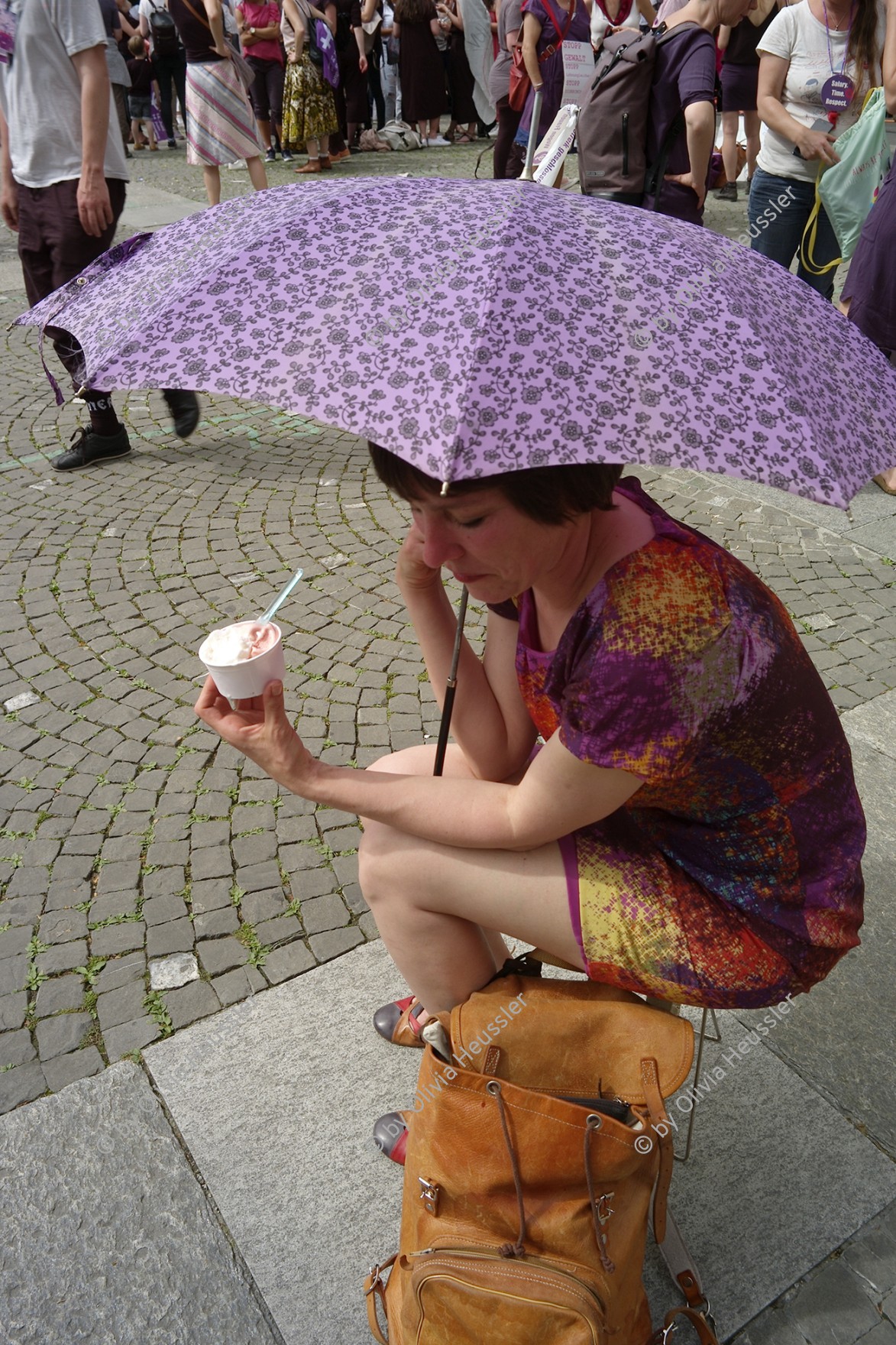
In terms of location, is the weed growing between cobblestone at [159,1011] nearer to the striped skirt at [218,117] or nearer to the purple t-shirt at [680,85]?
the purple t-shirt at [680,85]

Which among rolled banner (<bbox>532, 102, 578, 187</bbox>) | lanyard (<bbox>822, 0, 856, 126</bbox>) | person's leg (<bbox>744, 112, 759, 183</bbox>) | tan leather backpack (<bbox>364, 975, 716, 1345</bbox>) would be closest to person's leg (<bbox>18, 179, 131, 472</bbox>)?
rolled banner (<bbox>532, 102, 578, 187</bbox>)

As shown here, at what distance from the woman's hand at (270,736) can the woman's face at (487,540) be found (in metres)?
0.38

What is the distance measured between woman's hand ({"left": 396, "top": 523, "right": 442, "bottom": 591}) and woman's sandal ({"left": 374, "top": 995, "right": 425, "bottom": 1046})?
2.98 ft

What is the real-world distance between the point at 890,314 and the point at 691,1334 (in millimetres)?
3864

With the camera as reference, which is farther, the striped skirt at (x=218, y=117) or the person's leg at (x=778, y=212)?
the striped skirt at (x=218, y=117)

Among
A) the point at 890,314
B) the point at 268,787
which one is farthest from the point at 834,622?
the point at 268,787

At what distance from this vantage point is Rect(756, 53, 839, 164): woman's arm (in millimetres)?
4531

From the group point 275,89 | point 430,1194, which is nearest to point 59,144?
point 430,1194

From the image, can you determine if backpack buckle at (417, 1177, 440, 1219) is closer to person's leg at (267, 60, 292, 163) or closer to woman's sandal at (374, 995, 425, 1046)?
woman's sandal at (374, 995, 425, 1046)

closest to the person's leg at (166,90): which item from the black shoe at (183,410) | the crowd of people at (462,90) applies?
the crowd of people at (462,90)

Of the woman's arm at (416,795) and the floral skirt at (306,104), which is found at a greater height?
the floral skirt at (306,104)

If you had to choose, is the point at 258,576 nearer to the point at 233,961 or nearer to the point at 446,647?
the point at 233,961

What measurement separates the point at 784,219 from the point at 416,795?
4507 mm

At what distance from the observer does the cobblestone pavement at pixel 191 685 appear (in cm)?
234
